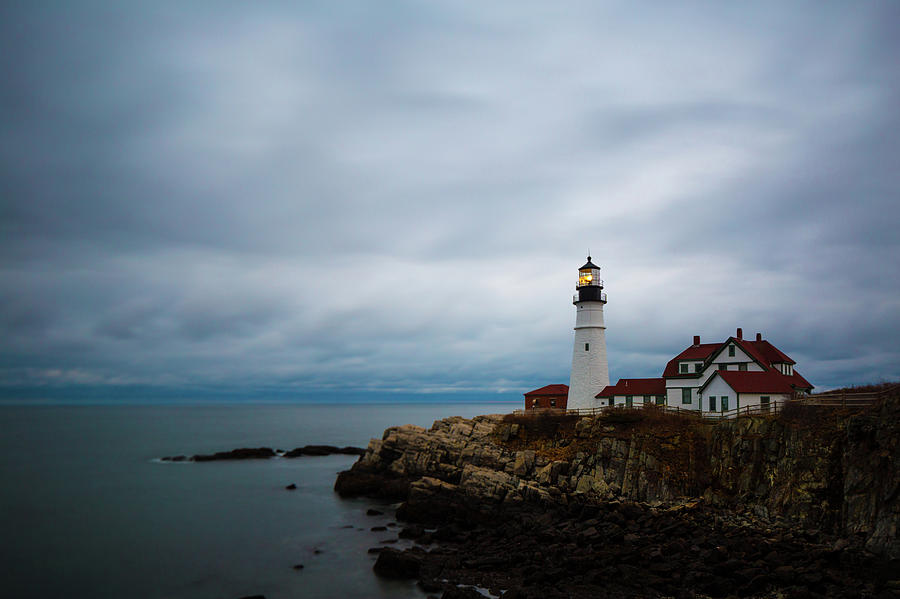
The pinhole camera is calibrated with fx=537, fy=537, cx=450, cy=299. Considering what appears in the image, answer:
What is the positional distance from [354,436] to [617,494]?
61.5 meters

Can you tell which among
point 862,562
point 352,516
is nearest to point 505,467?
point 352,516

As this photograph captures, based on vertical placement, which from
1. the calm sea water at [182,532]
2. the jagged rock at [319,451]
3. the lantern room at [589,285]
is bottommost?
the jagged rock at [319,451]

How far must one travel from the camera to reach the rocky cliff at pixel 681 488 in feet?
56.5

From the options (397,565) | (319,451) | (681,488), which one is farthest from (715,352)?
(319,451)

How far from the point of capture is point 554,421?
3175cm

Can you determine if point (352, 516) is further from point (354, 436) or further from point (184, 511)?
point (354, 436)

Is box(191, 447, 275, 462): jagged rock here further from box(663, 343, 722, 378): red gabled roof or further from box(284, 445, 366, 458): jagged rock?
box(663, 343, 722, 378): red gabled roof

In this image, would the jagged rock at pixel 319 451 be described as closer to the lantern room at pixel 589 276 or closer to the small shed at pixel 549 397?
the small shed at pixel 549 397

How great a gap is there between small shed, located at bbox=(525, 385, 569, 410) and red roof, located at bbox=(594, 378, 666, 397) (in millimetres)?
5855

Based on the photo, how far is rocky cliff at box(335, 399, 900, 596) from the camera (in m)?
17.2

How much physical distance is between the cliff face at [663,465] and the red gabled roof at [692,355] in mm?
5840

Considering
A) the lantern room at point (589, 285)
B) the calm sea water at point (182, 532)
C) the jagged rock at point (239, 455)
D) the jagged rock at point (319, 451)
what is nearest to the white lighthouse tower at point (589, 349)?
the lantern room at point (589, 285)

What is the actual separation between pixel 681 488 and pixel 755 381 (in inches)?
282

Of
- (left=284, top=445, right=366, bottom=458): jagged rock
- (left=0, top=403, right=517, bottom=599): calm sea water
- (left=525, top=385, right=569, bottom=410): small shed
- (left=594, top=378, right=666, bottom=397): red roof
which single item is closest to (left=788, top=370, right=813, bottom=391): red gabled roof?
(left=594, top=378, right=666, bottom=397): red roof
